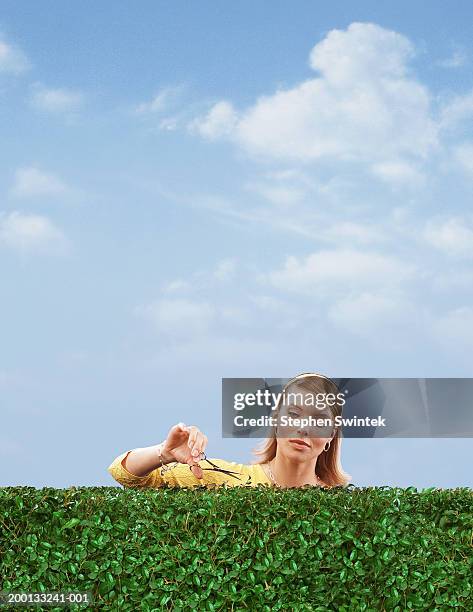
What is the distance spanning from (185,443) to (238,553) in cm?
169

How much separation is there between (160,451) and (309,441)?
46.2 inches

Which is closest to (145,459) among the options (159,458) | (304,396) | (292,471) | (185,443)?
(159,458)

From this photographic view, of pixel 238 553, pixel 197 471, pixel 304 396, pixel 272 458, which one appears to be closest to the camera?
pixel 238 553

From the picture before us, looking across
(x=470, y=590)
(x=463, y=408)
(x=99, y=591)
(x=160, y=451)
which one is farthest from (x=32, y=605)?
(x=463, y=408)

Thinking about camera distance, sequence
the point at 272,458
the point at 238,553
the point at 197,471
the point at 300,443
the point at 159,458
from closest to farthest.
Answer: the point at 238,553 < the point at 159,458 < the point at 197,471 < the point at 300,443 < the point at 272,458

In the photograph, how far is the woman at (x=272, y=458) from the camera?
5.64m

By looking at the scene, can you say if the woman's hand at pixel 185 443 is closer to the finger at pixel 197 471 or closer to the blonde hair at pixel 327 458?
the finger at pixel 197 471

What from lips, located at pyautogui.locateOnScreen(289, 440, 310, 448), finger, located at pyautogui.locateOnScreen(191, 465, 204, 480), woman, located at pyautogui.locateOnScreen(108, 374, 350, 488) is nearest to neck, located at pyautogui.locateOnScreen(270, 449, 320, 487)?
woman, located at pyautogui.locateOnScreen(108, 374, 350, 488)

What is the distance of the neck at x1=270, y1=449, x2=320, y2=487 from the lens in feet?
19.6

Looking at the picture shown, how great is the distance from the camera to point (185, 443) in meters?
5.61

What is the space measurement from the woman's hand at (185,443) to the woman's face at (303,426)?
0.73 m

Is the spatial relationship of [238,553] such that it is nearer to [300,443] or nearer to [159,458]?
[159,458]

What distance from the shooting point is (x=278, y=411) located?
617 centimetres

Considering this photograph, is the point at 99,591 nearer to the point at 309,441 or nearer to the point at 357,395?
the point at 309,441
